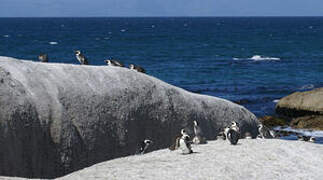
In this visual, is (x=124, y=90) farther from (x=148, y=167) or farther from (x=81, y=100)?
(x=148, y=167)

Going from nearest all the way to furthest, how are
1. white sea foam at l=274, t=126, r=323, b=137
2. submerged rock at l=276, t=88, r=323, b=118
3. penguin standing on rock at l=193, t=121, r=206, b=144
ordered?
penguin standing on rock at l=193, t=121, r=206, b=144
white sea foam at l=274, t=126, r=323, b=137
submerged rock at l=276, t=88, r=323, b=118

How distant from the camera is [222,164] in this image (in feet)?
58.5

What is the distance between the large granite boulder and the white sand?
2.02ft

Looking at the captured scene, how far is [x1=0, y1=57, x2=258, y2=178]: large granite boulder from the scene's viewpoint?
16.4 metres

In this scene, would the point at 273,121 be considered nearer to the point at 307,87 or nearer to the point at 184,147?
the point at 184,147

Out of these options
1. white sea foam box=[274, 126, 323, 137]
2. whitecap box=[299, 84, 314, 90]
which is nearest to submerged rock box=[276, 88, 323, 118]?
white sea foam box=[274, 126, 323, 137]

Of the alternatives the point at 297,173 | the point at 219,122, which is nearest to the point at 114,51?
the point at 219,122

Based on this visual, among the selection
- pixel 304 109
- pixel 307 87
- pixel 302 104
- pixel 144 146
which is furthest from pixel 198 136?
pixel 307 87

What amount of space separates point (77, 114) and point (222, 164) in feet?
13.3

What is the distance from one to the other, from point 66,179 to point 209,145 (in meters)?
5.94

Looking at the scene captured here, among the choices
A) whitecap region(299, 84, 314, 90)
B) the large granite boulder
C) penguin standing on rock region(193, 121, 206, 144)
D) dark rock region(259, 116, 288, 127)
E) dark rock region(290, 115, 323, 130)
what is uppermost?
the large granite boulder

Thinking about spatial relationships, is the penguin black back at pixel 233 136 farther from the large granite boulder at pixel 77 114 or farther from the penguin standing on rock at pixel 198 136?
the large granite boulder at pixel 77 114

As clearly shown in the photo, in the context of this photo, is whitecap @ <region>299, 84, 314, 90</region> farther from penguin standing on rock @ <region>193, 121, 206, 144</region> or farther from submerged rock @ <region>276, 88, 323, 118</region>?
penguin standing on rock @ <region>193, 121, 206, 144</region>

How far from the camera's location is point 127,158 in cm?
1919
